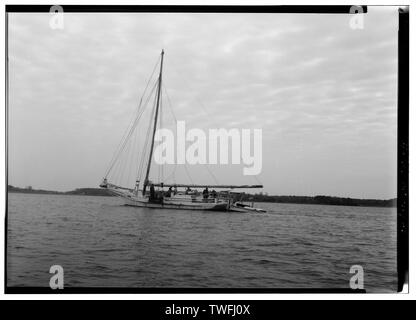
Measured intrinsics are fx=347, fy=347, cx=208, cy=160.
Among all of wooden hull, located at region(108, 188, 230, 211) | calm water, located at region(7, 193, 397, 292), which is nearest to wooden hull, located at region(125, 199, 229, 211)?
wooden hull, located at region(108, 188, 230, 211)

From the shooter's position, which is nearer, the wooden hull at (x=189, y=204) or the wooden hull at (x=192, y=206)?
the wooden hull at (x=189, y=204)

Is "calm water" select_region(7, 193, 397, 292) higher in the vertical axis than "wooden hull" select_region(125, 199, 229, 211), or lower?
higher

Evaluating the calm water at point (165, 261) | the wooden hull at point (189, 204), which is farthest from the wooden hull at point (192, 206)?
the calm water at point (165, 261)

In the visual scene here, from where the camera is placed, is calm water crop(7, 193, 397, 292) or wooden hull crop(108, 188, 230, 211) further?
wooden hull crop(108, 188, 230, 211)

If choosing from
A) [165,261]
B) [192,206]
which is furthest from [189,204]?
[165,261]

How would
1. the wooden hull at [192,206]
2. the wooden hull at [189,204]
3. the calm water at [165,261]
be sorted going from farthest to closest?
the wooden hull at [192,206]
the wooden hull at [189,204]
the calm water at [165,261]

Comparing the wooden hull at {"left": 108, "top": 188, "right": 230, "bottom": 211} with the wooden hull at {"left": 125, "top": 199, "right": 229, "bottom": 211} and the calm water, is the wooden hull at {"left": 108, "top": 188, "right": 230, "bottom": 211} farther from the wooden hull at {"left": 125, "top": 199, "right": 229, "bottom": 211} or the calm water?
the calm water

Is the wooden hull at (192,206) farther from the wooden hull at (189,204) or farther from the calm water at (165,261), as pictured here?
the calm water at (165,261)

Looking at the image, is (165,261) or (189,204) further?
(189,204)

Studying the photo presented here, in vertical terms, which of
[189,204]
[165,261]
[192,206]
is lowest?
[192,206]

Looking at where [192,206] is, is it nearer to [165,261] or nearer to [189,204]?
[189,204]

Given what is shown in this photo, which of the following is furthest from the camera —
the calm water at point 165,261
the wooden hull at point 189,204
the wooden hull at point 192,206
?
the wooden hull at point 192,206

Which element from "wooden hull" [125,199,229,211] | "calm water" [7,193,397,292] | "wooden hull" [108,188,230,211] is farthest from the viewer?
"wooden hull" [125,199,229,211]

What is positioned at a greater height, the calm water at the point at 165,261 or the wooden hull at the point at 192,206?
the calm water at the point at 165,261
